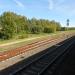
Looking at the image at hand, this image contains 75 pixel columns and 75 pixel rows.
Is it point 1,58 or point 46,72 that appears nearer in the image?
point 46,72

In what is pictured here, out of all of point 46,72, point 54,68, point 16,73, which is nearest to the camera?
point 16,73

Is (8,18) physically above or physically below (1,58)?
above

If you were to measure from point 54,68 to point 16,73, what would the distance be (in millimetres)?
3700

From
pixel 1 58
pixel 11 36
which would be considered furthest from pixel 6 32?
pixel 1 58

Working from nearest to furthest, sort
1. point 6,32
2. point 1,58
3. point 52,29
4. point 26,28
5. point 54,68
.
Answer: point 54,68 → point 1,58 → point 6,32 → point 26,28 → point 52,29

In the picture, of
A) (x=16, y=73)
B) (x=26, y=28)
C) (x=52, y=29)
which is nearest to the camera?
(x=16, y=73)

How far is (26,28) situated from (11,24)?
27.9 metres

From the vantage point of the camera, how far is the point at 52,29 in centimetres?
9650

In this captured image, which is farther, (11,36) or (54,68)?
(11,36)

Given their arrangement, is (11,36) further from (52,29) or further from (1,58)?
(52,29)

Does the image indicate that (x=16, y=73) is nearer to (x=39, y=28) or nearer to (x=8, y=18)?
(x=8, y=18)

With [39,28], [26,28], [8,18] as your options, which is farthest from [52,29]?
[8,18]

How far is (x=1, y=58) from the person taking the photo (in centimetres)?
2080

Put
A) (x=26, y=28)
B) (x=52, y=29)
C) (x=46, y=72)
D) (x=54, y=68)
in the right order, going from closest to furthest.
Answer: (x=46, y=72) < (x=54, y=68) < (x=26, y=28) < (x=52, y=29)
